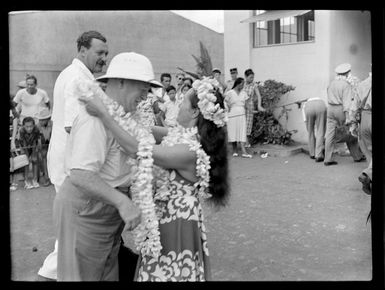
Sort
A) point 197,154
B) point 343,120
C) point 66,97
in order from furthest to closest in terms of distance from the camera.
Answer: point 343,120, point 66,97, point 197,154

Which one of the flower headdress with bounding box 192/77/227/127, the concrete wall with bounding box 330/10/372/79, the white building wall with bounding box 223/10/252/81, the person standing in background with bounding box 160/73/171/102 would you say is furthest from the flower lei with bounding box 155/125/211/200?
the concrete wall with bounding box 330/10/372/79

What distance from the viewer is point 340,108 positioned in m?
3.96

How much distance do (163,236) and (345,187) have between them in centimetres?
188

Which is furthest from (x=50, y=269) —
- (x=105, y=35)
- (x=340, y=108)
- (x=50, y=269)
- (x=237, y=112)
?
(x=340, y=108)

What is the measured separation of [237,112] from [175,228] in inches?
56.9

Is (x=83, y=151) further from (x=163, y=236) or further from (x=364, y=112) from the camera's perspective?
(x=364, y=112)

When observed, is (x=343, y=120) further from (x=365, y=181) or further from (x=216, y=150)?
(x=216, y=150)

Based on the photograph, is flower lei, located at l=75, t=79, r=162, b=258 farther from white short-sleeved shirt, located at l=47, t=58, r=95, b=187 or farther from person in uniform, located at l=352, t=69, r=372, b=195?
person in uniform, located at l=352, t=69, r=372, b=195

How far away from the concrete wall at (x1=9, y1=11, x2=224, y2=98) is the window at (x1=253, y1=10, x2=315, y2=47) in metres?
0.30

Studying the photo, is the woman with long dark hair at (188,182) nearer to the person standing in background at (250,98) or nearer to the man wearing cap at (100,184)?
the man wearing cap at (100,184)

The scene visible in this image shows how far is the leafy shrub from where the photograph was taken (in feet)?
12.2

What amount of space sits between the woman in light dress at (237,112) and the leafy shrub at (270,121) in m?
0.11
